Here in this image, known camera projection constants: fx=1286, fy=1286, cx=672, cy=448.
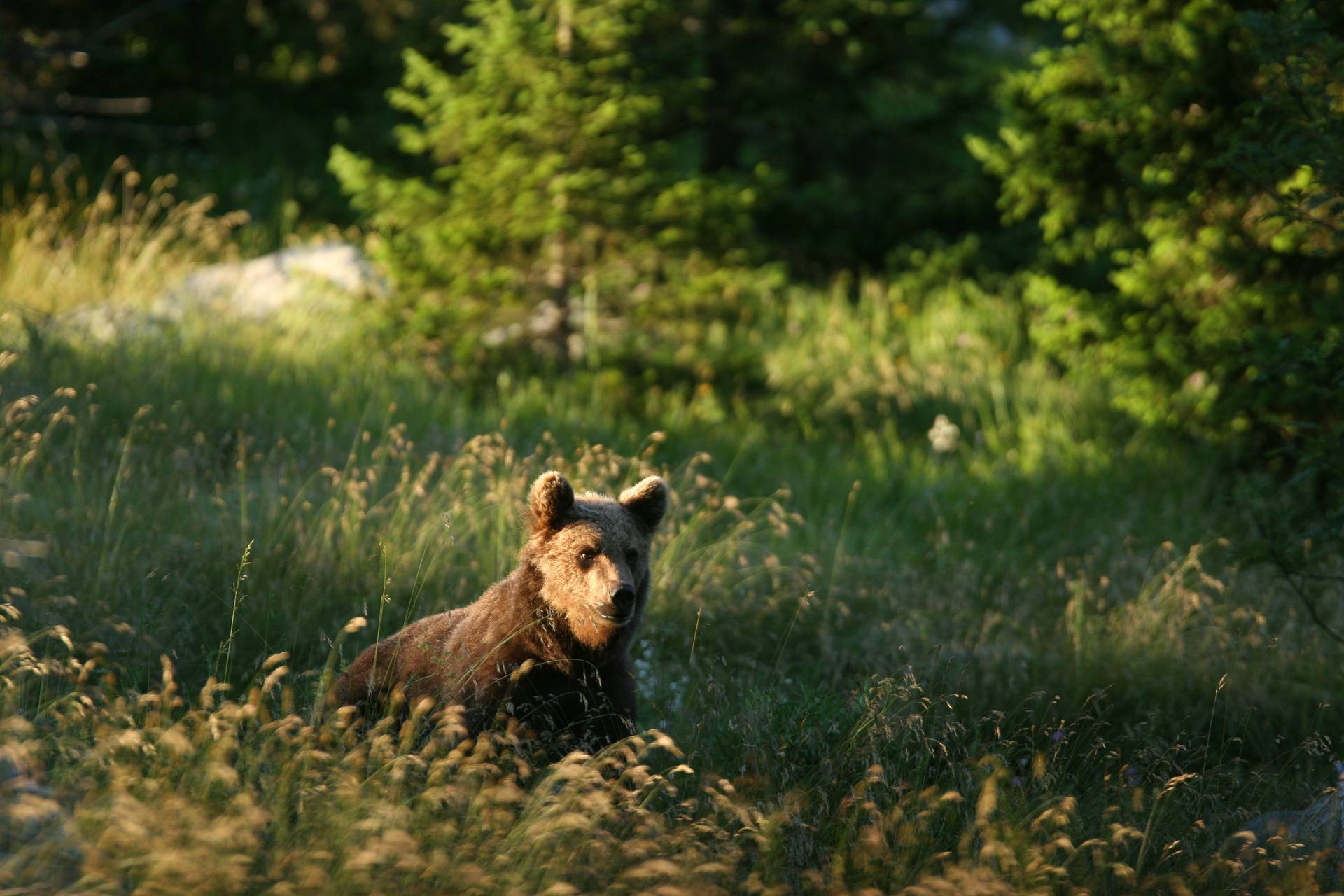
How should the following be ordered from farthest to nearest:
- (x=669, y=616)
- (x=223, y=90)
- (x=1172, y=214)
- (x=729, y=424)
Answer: (x=223, y=90), (x=729, y=424), (x=1172, y=214), (x=669, y=616)

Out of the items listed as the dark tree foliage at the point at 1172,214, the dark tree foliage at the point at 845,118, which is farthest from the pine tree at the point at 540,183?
the dark tree foliage at the point at 1172,214

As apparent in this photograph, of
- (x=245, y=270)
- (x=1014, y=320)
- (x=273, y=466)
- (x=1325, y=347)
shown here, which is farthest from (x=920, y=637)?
(x=245, y=270)

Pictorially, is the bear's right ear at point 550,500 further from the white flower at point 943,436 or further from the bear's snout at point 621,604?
the white flower at point 943,436

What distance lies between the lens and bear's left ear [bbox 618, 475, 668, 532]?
4836 millimetres

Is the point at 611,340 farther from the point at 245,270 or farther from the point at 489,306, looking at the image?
the point at 245,270

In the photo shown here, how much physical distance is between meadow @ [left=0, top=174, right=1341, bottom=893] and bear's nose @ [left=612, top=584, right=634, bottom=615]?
48 cm

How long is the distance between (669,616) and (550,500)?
1.98m

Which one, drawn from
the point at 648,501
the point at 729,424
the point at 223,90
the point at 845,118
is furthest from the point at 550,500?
the point at 223,90

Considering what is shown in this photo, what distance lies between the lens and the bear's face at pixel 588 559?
431 centimetres

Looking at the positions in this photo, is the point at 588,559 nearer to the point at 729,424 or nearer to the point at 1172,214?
the point at 729,424

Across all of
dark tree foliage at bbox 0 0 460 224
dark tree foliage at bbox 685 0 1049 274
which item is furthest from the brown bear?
dark tree foliage at bbox 0 0 460 224

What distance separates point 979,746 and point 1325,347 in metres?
2.20

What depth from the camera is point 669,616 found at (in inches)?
250

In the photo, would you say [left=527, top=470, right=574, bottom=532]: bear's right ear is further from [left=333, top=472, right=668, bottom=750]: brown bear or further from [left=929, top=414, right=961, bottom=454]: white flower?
[left=929, top=414, right=961, bottom=454]: white flower
